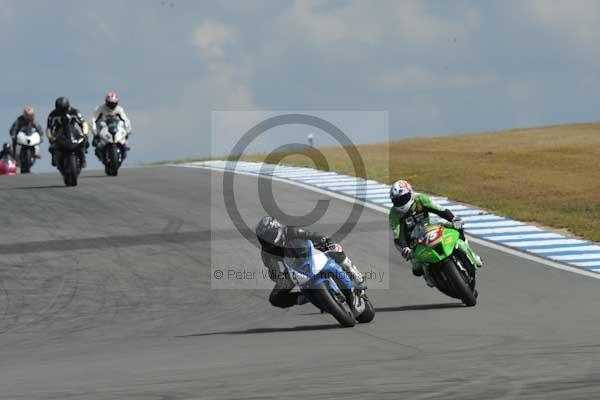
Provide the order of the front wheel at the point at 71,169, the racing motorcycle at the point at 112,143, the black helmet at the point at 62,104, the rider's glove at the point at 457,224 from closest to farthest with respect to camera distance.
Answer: the rider's glove at the point at 457,224 < the black helmet at the point at 62,104 < the front wheel at the point at 71,169 < the racing motorcycle at the point at 112,143

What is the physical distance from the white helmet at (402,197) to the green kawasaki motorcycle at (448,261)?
1.50 feet

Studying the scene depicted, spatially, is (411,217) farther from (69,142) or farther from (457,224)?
(69,142)

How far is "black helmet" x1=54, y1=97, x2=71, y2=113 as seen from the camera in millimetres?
25266

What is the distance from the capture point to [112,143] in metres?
28.0

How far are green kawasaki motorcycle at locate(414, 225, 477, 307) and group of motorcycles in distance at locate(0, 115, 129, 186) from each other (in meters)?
12.4

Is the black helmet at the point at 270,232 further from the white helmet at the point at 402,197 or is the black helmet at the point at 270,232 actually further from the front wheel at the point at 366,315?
the white helmet at the point at 402,197

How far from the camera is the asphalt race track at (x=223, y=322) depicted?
893 cm

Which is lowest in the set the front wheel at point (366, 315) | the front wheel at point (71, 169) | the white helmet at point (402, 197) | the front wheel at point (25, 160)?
the front wheel at point (366, 315)

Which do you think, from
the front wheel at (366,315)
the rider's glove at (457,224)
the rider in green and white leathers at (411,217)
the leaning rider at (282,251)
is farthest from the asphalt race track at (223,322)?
the rider's glove at (457,224)

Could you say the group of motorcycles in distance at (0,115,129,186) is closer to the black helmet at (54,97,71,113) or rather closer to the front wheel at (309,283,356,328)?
the black helmet at (54,97,71,113)

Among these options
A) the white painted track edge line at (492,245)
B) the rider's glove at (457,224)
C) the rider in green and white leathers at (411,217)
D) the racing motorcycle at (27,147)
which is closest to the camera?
the rider's glove at (457,224)

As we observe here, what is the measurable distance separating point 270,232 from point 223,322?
236 centimetres

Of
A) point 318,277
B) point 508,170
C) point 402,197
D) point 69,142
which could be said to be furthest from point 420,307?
point 508,170

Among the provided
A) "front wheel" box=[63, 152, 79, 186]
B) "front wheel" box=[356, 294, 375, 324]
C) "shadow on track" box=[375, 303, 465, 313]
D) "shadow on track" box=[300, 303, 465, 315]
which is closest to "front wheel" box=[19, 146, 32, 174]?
"front wheel" box=[63, 152, 79, 186]
